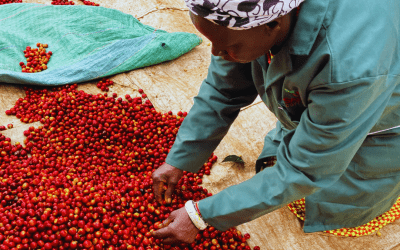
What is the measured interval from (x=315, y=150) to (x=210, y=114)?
2.64 feet

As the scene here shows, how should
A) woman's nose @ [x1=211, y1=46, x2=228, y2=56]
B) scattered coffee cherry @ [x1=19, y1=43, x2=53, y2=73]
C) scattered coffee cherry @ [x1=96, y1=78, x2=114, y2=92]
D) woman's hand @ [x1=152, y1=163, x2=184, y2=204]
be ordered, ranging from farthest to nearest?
scattered coffee cherry @ [x1=19, y1=43, x2=53, y2=73]
scattered coffee cherry @ [x1=96, y1=78, x2=114, y2=92]
woman's hand @ [x1=152, y1=163, x2=184, y2=204]
woman's nose @ [x1=211, y1=46, x2=228, y2=56]

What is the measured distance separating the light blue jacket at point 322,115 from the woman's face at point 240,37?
11cm

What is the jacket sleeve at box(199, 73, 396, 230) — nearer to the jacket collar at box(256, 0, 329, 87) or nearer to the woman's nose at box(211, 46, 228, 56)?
the jacket collar at box(256, 0, 329, 87)

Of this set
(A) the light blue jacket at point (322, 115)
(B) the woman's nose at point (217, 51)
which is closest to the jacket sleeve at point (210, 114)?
(A) the light blue jacket at point (322, 115)

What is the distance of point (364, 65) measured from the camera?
1191 mm

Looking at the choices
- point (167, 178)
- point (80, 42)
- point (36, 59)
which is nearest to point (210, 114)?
point (167, 178)

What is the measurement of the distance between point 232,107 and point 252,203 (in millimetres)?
657

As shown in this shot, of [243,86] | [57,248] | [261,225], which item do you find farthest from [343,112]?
[57,248]

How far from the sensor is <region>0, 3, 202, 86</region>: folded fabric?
3287 mm

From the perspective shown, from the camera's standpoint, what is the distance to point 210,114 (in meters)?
2.08

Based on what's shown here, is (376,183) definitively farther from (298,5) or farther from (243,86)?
(298,5)

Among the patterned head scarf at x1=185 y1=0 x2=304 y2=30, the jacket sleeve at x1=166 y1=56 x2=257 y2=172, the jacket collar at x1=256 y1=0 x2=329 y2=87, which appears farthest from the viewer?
the jacket sleeve at x1=166 y1=56 x2=257 y2=172

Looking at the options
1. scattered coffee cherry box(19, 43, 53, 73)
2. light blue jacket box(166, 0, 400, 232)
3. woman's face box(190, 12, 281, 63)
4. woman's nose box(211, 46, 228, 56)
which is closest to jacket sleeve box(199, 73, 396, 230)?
light blue jacket box(166, 0, 400, 232)

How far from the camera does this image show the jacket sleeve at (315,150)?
1.27 m
